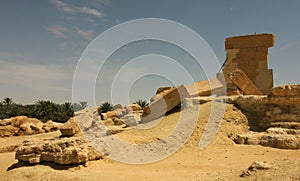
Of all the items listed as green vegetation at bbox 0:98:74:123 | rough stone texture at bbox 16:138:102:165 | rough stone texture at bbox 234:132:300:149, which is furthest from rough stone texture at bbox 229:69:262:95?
green vegetation at bbox 0:98:74:123

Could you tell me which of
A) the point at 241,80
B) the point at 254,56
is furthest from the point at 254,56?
the point at 241,80

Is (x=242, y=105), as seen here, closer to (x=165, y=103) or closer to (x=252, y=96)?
(x=252, y=96)

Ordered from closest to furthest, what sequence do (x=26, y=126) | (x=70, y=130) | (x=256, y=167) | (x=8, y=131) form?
(x=256, y=167)
(x=70, y=130)
(x=8, y=131)
(x=26, y=126)

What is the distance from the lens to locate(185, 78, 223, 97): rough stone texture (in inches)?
394

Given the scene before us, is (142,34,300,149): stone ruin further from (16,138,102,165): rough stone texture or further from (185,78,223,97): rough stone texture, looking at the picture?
(16,138,102,165): rough stone texture

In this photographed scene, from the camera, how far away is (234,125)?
7.82 metres

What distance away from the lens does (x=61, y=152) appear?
18.5ft

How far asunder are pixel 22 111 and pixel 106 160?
24.0m

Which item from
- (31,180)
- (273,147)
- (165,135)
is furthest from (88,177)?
(273,147)

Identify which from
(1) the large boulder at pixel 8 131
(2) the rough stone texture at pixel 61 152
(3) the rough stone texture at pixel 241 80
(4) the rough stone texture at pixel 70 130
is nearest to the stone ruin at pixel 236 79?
(3) the rough stone texture at pixel 241 80

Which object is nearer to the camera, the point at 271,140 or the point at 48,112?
the point at 271,140

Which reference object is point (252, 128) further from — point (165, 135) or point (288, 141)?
point (165, 135)

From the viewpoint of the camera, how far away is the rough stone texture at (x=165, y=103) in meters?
9.73

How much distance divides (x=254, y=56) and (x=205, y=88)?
3278 mm
